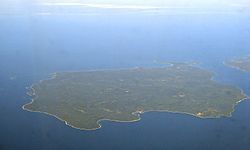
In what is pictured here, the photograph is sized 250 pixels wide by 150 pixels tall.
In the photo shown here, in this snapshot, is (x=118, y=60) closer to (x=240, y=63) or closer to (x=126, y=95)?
(x=240, y=63)

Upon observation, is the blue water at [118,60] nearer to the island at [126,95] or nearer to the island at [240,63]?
the island at [126,95]


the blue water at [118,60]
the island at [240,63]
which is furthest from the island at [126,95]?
the island at [240,63]

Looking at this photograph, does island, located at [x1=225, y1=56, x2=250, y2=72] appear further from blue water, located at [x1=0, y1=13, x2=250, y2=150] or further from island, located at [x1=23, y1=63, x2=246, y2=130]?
island, located at [x1=23, y1=63, x2=246, y2=130]

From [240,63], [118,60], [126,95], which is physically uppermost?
[118,60]

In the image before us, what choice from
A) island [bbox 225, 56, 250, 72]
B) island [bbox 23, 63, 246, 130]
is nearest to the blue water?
island [bbox 23, 63, 246, 130]

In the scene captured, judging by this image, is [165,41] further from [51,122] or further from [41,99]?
[51,122]

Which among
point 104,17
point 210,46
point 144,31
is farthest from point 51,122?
point 104,17

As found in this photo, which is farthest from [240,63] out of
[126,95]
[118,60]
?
[126,95]
